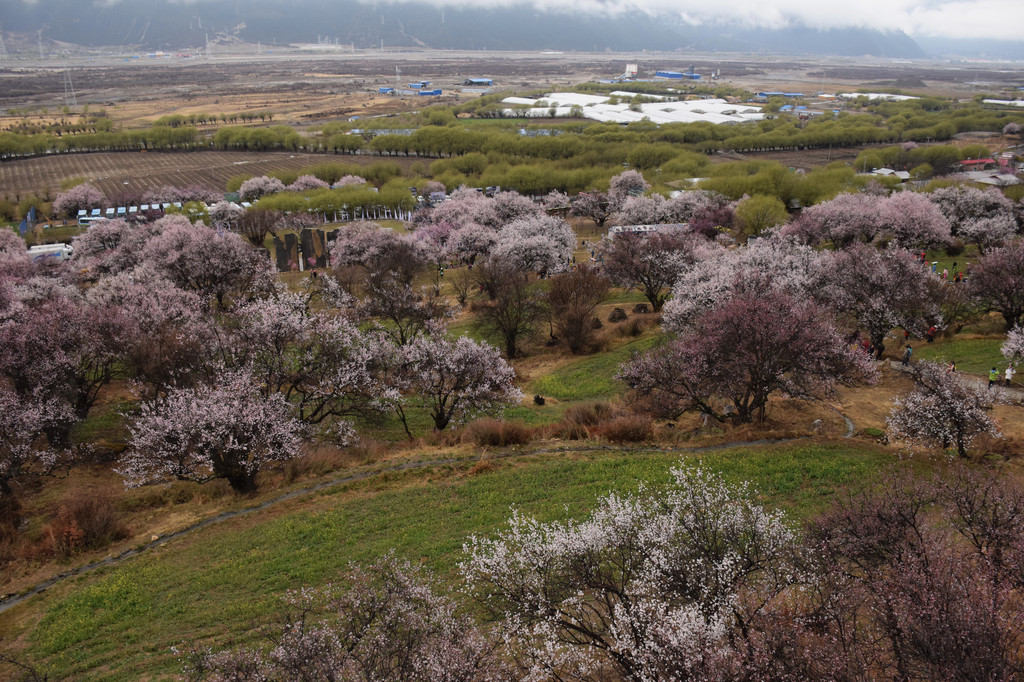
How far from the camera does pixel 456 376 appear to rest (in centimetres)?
2747

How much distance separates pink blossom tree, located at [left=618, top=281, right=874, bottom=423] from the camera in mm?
22328

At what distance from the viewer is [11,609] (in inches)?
617

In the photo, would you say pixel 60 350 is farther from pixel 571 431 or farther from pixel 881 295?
pixel 881 295

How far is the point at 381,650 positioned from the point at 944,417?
18895mm

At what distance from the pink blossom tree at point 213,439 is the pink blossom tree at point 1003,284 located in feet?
116

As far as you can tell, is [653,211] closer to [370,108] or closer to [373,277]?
[373,277]

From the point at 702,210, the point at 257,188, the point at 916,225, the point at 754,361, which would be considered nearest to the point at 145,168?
the point at 257,188

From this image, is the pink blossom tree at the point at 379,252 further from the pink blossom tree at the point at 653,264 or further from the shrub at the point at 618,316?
the pink blossom tree at the point at 653,264

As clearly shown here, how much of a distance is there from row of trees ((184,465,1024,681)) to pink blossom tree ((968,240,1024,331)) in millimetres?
22701

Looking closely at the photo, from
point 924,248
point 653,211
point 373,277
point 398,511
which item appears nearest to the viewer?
point 398,511

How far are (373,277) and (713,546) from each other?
37178 millimetres

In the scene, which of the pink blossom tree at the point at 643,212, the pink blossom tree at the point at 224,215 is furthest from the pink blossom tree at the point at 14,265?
the pink blossom tree at the point at 643,212

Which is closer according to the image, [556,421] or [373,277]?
[556,421]

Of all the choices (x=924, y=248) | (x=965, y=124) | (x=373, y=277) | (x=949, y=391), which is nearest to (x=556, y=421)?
(x=949, y=391)
